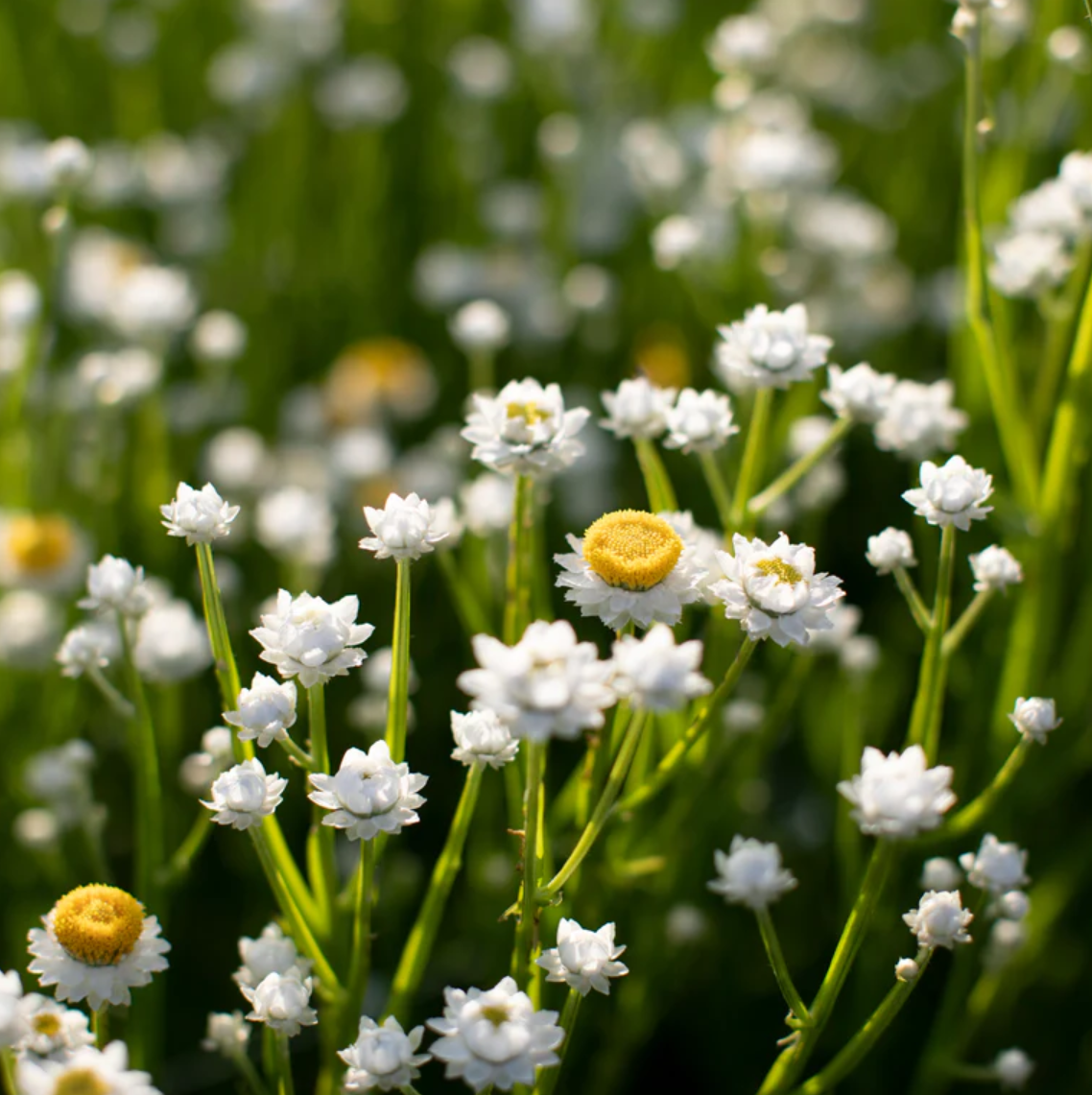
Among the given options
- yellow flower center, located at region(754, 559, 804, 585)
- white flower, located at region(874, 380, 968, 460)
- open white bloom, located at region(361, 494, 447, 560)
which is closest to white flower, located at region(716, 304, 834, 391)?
white flower, located at region(874, 380, 968, 460)

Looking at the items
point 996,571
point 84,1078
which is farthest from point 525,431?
point 84,1078

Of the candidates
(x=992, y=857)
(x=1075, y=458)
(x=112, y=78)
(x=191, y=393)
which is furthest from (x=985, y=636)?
(x=112, y=78)

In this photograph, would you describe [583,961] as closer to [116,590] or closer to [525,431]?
Answer: [525,431]

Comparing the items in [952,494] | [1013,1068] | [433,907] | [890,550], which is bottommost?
[1013,1068]

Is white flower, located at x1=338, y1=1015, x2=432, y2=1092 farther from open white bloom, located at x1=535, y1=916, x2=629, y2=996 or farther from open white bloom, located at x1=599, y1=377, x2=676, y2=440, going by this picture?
open white bloom, located at x1=599, y1=377, x2=676, y2=440

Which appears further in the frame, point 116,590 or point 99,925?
point 116,590
